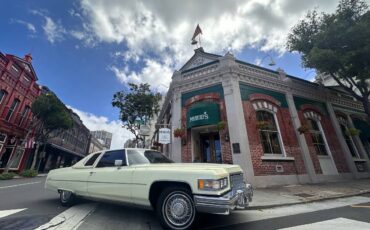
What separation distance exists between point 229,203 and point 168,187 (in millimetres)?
1149

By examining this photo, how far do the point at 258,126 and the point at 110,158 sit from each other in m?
7.36

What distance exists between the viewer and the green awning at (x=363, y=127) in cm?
1438

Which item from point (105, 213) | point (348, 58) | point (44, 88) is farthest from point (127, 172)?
point (44, 88)

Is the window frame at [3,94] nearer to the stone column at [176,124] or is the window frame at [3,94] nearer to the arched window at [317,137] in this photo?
the stone column at [176,124]

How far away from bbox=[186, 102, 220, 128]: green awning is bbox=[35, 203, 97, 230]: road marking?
6.07 m

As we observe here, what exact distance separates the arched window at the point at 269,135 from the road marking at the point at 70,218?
832cm

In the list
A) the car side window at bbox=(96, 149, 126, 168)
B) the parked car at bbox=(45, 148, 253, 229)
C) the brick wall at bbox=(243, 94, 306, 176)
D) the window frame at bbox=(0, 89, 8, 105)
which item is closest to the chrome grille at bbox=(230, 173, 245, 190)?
the parked car at bbox=(45, 148, 253, 229)

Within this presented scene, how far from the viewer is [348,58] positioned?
10445mm

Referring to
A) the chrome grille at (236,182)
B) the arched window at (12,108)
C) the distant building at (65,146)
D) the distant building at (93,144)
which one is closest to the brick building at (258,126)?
the chrome grille at (236,182)

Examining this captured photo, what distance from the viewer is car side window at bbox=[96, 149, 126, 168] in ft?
14.6

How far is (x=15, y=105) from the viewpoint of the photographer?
2027 cm

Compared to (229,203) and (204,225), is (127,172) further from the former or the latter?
(229,203)

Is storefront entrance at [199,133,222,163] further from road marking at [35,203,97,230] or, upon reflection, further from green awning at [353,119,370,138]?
green awning at [353,119,370,138]

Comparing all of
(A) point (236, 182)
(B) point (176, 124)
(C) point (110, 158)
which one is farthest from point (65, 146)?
(A) point (236, 182)
